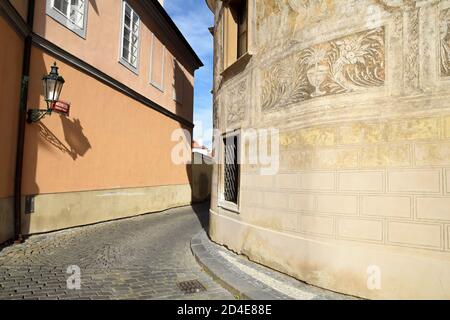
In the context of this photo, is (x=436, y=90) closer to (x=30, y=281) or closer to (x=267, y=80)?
(x=267, y=80)

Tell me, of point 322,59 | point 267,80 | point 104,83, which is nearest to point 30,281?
point 267,80

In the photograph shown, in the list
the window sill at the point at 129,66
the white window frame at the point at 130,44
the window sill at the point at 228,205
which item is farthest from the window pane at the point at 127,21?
the window sill at the point at 228,205

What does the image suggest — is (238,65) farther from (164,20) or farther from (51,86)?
(164,20)

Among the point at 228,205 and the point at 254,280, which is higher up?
the point at 228,205

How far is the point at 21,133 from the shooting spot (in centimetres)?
706

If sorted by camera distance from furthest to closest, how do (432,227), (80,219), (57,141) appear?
1. (80,219)
2. (57,141)
3. (432,227)

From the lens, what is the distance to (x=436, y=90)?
3875 millimetres

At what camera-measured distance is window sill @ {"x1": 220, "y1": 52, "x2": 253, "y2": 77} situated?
645cm

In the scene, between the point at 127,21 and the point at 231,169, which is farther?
the point at 127,21

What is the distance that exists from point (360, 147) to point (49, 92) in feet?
21.3

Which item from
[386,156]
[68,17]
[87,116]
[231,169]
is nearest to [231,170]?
[231,169]

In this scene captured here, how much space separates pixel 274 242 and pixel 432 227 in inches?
91.3

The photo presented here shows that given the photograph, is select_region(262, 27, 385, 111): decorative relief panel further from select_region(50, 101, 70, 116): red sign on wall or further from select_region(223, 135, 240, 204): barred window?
select_region(50, 101, 70, 116): red sign on wall

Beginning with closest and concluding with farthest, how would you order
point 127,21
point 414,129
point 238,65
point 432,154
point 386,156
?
point 432,154
point 414,129
point 386,156
point 238,65
point 127,21
